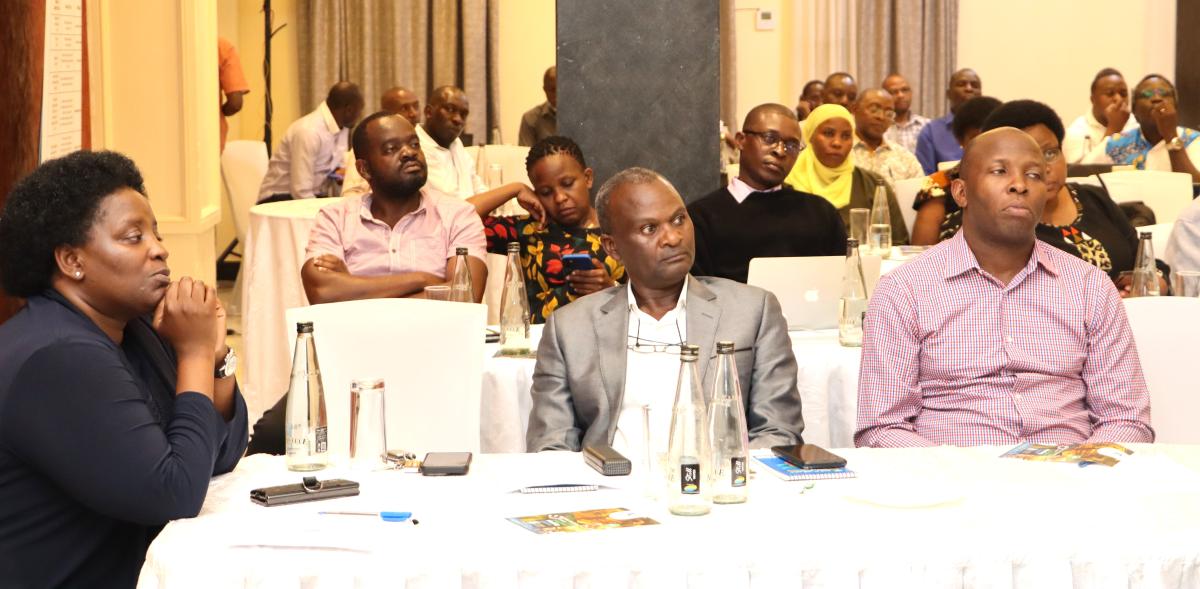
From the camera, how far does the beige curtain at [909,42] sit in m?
11.0

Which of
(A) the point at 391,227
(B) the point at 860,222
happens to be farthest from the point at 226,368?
(B) the point at 860,222

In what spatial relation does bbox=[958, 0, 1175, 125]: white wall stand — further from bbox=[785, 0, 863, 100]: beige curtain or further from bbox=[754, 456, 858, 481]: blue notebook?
bbox=[754, 456, 858, 481]: blue notebook

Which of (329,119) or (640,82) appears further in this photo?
(329,119)

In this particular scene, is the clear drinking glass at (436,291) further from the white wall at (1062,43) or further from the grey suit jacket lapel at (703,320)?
the white wall at (1062,43)

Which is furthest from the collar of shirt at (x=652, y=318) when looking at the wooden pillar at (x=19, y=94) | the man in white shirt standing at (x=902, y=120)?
the man in white shirt standing at (x=902, y=120)

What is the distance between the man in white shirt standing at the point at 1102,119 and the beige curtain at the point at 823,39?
2313mm

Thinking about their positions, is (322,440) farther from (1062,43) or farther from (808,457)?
(1062,43)

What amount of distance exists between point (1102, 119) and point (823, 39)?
8.87ft

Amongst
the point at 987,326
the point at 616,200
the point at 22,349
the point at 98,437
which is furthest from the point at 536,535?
the point at 987,326

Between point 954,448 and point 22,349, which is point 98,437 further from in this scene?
point 954,448

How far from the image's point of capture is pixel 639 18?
4.95 meters

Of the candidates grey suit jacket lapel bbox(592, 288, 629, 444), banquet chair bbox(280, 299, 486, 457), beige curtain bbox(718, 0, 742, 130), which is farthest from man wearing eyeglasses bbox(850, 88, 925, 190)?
grey suit jacket lapel bbox(592, 288, 629, 444)

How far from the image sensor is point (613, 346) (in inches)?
121

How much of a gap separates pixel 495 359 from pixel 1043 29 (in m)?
8.81
